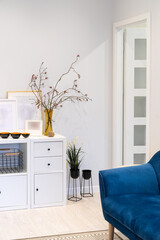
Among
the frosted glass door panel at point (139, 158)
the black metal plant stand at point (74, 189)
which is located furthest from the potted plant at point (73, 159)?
the frosted glass door panel at point (139, 158)

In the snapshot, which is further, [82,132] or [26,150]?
[82,132]

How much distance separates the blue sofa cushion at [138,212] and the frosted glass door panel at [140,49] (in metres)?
2.21

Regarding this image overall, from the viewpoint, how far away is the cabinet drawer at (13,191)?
4184 mm

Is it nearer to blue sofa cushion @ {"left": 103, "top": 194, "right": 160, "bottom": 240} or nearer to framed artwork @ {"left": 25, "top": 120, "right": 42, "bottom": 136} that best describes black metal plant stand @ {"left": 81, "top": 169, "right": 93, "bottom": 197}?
framed artwork @ {"left": 25, "top": 120, "right": 42, "bottom": 136}

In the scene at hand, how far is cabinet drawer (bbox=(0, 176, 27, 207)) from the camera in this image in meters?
4.18

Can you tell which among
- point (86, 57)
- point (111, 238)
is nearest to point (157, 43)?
point (86, 57)

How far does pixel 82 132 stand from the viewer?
491cm

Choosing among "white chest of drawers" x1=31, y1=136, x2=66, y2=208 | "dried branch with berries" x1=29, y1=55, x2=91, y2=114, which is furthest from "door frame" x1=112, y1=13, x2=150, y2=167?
"white chest of drawers" x1=31, y1=136, x2=66, y2=208

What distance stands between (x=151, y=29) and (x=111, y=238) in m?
2.04

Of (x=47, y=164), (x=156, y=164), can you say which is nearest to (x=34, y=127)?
(x=47, y=164)

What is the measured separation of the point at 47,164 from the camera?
4.31 meters

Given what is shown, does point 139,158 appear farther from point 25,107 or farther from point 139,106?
point 25,107

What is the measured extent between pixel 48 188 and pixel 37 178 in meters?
0.16

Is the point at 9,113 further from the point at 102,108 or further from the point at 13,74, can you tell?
the point at 102,108
